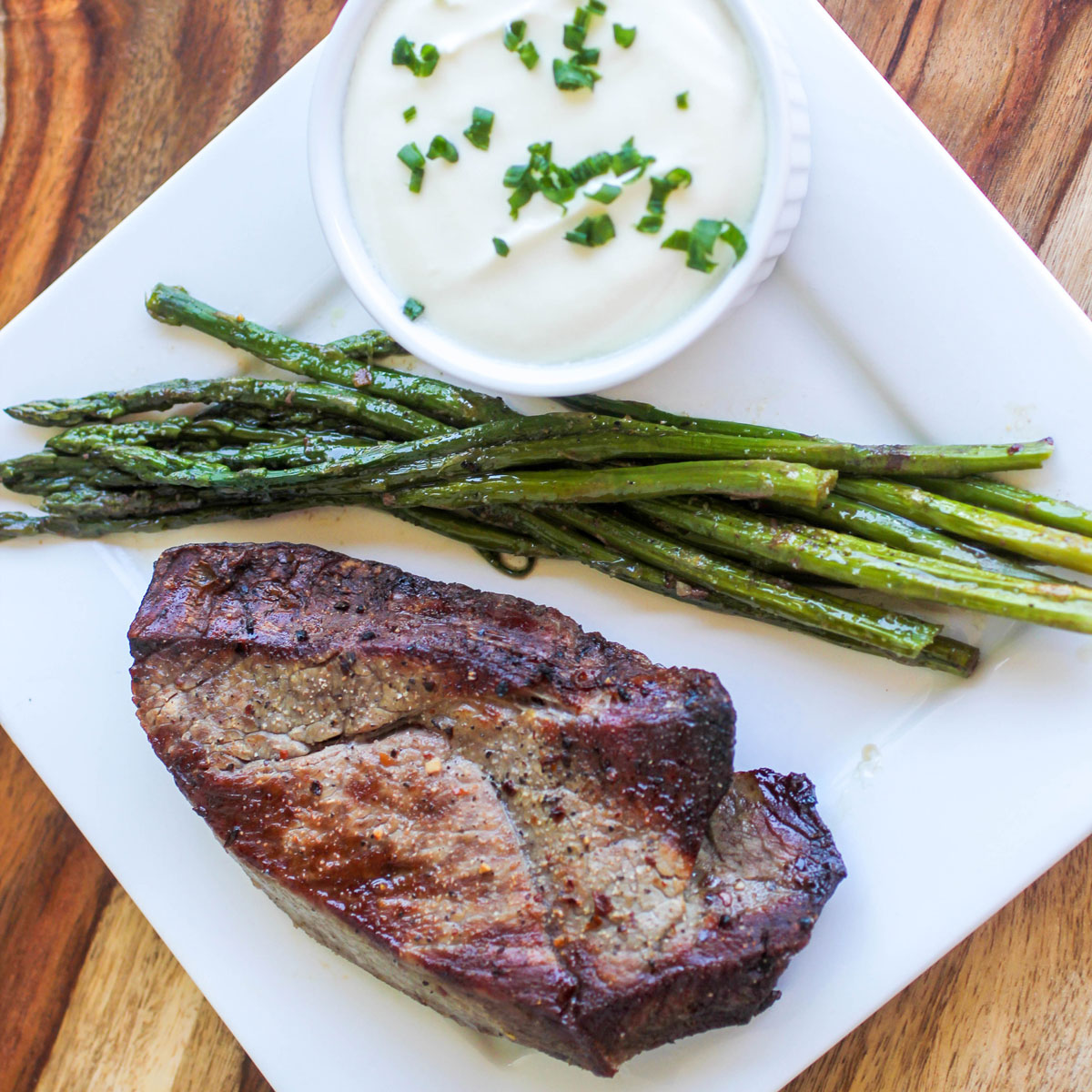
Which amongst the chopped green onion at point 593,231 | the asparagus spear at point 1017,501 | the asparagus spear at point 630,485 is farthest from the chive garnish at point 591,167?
the asparagus spear at point 1017,501

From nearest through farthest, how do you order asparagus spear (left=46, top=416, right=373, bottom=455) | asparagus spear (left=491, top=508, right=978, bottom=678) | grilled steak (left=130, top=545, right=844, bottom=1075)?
1. grilled steak (left=130, top=545, right=844, bottom=1075)
2. asparagus spear (left=491, top=508, right=978, bottom=678)
3. asparagus spear (left=46, top=416, right=373, bottom=455)

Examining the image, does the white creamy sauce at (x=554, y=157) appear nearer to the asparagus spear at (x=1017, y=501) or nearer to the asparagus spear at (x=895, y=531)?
the asparagus spear at (x=895, y=531)

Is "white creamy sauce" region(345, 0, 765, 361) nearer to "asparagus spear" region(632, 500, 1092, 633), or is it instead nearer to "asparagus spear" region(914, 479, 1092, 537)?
"asparagus spear" region(632, 500, 1092, 633)

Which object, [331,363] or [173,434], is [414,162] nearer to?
[331,363]

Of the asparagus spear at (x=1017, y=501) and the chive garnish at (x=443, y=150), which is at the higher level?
the chive garnish at (x=443, y=150)

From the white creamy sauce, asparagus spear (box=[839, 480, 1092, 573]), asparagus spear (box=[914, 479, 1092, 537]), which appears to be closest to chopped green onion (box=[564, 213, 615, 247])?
the white creamy sauce

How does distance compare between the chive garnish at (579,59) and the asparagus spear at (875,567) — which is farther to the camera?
the asparagus spear at (875,567)
